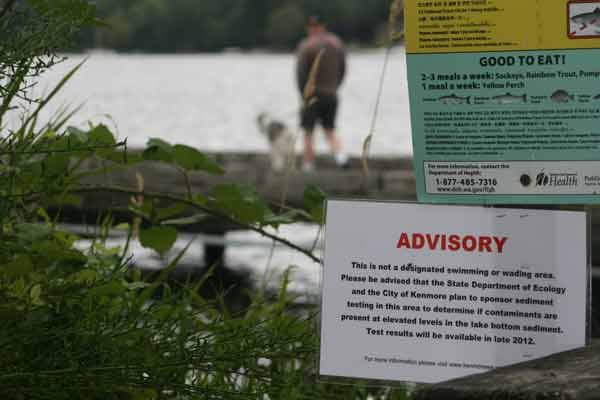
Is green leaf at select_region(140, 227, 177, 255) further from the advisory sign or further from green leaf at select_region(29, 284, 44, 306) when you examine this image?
the advisory sign

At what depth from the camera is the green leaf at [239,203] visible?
2.79 metres

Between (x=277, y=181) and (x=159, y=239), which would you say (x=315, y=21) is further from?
(x=159, y=239)

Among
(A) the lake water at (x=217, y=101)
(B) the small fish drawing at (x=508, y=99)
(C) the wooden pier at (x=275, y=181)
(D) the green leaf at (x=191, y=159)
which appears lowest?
(D) the green leaf at (x=191, y=159)

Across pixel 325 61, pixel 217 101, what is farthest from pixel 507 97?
pixel 217 101

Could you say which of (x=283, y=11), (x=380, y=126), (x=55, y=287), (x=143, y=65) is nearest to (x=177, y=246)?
(x=55, y=287)

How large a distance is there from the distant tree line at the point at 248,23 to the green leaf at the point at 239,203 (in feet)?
208

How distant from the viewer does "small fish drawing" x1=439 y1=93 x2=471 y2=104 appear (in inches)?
82.7

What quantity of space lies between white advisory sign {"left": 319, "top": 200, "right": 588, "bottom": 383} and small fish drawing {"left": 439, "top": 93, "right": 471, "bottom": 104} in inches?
8.8

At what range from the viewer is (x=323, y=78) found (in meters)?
12.3

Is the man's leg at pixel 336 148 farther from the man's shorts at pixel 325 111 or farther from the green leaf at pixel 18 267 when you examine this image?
the green leaf at pixel 18 267

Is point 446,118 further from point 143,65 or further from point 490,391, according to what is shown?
point 143,65

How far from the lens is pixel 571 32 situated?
205 cm

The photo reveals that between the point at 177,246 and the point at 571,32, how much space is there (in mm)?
10947

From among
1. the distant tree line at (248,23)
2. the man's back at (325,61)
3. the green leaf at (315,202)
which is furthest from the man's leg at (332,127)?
the distant tree line at (248,23)
